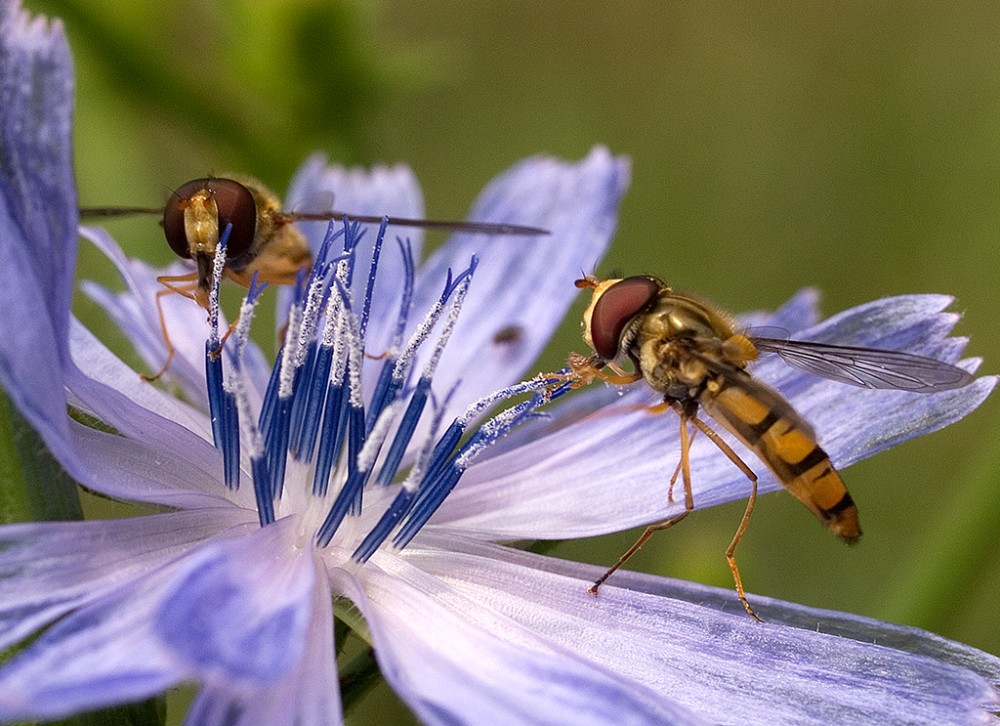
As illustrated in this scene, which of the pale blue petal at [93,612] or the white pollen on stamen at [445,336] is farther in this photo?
the white pollen on stamen at [445,336]

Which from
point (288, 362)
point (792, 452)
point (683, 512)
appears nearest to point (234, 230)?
point (288, 362)

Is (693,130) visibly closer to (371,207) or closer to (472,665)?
(371,207)

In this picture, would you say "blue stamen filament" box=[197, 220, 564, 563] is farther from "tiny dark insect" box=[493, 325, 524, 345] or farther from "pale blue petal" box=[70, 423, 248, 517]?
"tiny dark insect" box=[493, 325, 524, 345]

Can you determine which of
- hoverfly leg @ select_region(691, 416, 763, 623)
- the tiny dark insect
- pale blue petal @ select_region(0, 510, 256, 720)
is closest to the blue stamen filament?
pale blue petal @ select_region(0, 510, 256, 720)

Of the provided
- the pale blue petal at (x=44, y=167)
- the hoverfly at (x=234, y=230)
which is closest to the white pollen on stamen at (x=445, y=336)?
the hoverfly at (x=234, y=230)

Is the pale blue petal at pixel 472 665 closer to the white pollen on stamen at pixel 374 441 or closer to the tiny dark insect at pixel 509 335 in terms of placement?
the white pollen on stamen at pixel 374 441

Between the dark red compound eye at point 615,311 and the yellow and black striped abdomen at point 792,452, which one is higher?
the dark red compound eye at point 615,311
